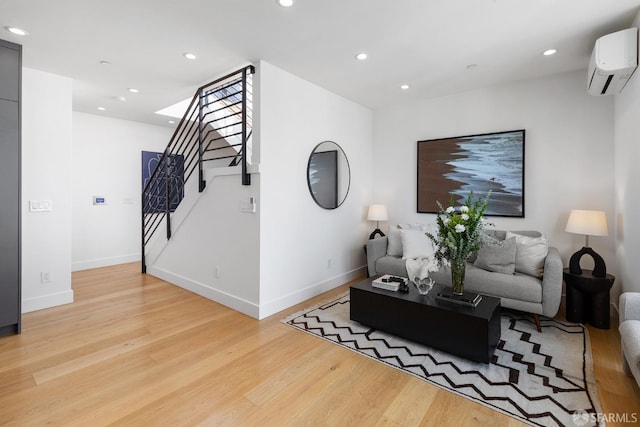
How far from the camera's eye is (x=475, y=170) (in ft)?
12.8

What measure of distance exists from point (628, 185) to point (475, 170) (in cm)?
149

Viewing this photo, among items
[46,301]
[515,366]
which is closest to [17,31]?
[46,301]

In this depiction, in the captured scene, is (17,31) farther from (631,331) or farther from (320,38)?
(631,331)

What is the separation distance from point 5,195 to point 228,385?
2625 millimetres

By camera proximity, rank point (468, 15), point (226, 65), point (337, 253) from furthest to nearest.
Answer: point (337, 253), point (226, 65), point (468, 15)

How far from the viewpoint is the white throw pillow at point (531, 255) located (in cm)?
298

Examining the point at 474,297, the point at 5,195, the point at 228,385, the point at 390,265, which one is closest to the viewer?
the point at 228,385

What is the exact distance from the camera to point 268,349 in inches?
98.3

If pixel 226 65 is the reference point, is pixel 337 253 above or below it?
below

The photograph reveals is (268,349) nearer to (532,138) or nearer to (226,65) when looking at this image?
(226,65)

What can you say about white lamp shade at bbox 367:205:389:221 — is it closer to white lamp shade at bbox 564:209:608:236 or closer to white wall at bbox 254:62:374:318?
white wall at bbox 254:62:374:318

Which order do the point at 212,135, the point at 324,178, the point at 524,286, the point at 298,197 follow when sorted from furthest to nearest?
1. the point at 212,135
2. the point at 324,178
3. the point at 298,197
4. the point at 524,286

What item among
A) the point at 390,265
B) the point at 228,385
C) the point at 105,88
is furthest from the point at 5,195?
the point at 390,265

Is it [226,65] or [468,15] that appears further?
[226,65]
